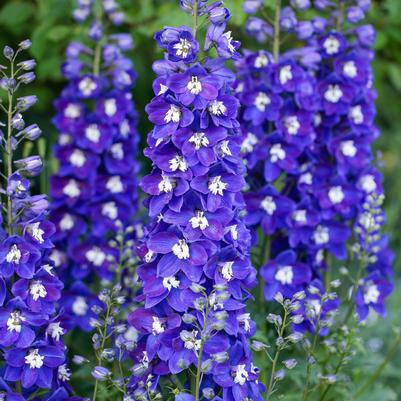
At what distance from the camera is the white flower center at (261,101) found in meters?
3.82

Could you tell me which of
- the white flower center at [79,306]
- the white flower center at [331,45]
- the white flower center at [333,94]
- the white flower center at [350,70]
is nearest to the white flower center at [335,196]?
the white flower center at [333,94]

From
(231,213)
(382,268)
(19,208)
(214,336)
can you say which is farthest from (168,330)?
(382,268)

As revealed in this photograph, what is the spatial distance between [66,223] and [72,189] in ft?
0.58

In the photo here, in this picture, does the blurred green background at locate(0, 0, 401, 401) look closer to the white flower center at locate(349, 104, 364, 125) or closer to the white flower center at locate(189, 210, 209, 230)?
the white flower center at locate(349, 104, 364, 125)

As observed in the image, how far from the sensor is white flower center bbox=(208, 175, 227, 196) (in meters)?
2.93

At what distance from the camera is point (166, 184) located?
2.92 meters

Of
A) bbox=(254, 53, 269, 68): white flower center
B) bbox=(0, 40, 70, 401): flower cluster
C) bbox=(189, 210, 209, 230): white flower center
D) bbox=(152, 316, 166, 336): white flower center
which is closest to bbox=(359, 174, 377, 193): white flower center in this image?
bbox=(254, 53, 269, 68): white flower center

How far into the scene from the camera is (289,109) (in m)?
3.90

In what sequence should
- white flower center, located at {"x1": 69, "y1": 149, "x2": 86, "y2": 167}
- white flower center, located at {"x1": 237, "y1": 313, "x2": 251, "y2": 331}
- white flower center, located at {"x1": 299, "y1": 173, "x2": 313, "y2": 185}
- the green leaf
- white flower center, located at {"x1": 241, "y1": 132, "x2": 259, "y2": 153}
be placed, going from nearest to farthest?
white flower center, located at {"x1": 237, "y1": 313, "x2": 251, "y2": 331}, white flower center, located at {"x1": 241, "y1": 132, "x2": 259, "y2": 153}, white flower center, located at {"x1": 299, "y1": 173, "x2": 313, "y2": 185}, white flower center, located at {"x1": 69, "y1": 149, "x2": 86, "y2": 167}, the green leaf

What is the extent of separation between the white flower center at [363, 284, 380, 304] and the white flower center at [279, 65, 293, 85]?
1075mm

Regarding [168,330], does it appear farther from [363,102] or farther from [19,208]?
[363,102]

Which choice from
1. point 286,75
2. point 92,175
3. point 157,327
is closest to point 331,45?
point 286,75

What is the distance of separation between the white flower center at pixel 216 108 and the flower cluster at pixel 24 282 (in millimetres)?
682

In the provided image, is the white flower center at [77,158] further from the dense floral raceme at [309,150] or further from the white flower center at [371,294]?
the white flower center at [371,294]
